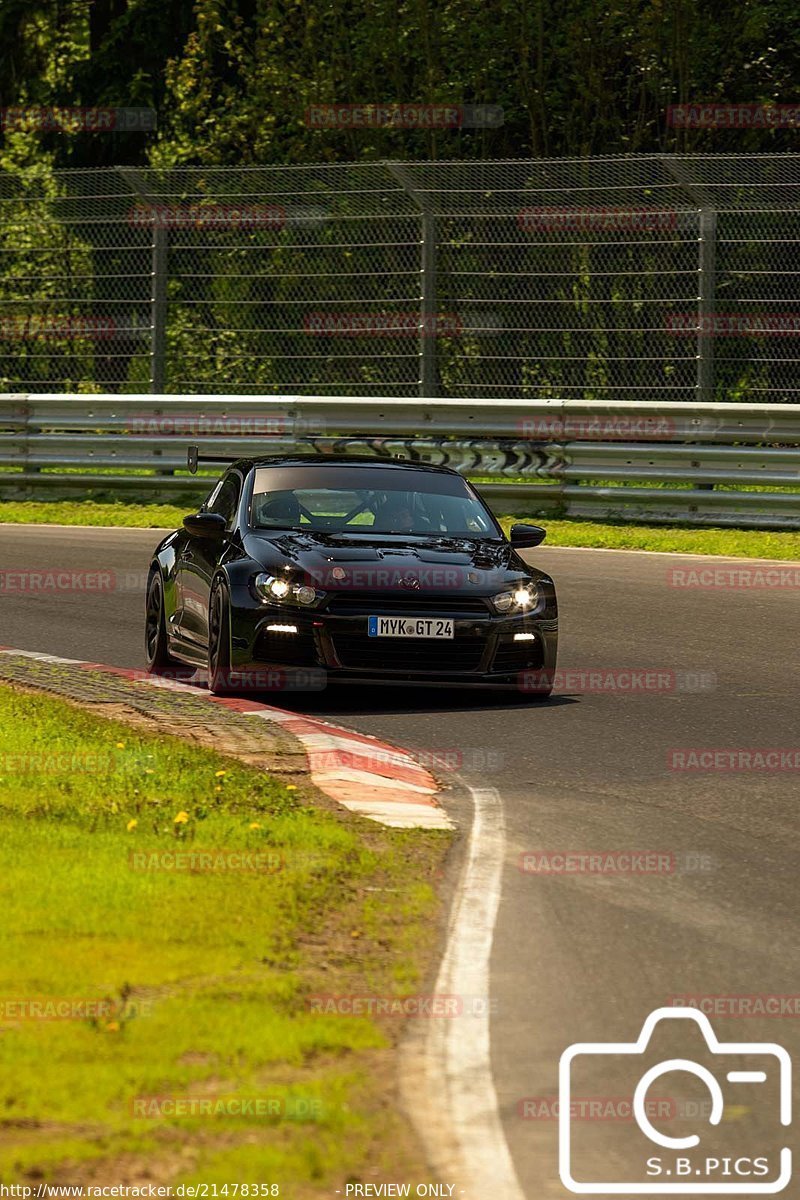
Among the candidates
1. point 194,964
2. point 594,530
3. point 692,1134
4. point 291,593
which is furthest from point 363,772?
point 594,530

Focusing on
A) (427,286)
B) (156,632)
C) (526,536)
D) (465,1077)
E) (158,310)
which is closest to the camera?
(465,1077)

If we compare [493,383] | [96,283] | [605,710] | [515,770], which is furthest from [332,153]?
[515,770]

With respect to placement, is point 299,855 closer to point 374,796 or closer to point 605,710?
point 374,796

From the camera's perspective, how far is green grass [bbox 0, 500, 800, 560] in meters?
19.5

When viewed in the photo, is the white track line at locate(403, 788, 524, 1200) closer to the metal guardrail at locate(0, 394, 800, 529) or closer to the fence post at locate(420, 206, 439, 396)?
the metal guardrail at locate(0, 394, 800, 529)

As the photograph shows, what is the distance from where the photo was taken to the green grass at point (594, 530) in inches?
768

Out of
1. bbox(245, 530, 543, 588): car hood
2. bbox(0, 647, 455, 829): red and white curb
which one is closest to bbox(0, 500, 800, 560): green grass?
bbox(245, 530, 543, 588): car hood

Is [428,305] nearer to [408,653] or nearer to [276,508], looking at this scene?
[276,508]

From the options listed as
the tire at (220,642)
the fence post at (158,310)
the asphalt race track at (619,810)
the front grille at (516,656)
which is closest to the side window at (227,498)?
the tire at (220,642)

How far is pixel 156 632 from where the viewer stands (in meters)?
13.2

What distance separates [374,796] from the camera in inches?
352

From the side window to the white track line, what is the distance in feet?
19.1

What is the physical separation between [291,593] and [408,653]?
70 centimetres

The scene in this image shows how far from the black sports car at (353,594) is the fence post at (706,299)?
8372mm
